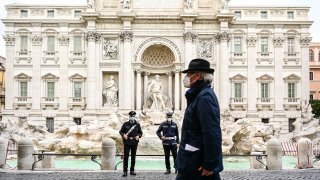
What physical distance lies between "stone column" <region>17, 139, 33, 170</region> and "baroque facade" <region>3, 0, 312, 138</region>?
80.5ft

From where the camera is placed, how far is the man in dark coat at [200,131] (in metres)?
5.83

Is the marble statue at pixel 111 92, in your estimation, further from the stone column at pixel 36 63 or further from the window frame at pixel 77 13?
the window frame at pixel 77 13

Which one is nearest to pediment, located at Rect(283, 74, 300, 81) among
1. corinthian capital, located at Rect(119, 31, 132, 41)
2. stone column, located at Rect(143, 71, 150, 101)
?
stone column, located at Rect(143, 71, 150, 101)

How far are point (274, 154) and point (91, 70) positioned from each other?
Answer: 85.4 ft

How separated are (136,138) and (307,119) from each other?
1123 inches

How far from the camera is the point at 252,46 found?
42094 mm

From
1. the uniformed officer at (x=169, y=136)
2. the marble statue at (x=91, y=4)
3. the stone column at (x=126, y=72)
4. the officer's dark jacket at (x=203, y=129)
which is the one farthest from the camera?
the marble statue at (x=91, y=4)

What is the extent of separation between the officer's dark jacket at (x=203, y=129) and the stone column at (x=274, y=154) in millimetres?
10862

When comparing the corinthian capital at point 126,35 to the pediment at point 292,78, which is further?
the pediment at point 292,78

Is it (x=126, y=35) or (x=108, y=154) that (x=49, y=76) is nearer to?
(x=126, y=35)

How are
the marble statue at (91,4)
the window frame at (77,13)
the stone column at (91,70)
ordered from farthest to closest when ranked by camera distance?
the window frame at (77,13) → the marble statue at (91,4) → the stone column at (91,70)

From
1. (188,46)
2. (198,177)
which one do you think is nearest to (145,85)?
(188,46)

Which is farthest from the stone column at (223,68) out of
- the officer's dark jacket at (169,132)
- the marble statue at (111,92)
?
the officer's dark jacket at (169,132)

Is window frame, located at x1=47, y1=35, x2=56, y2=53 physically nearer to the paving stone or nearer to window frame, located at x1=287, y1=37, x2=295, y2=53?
window frame, located at x1=287, y1=37, x2=295, y2=53
